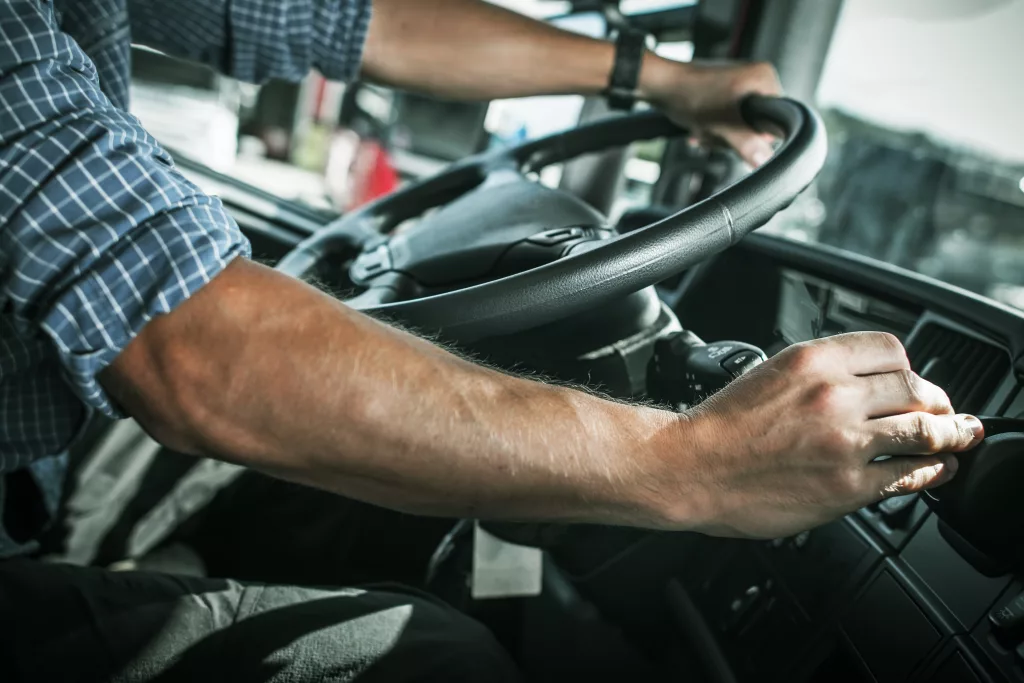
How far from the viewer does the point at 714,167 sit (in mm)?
1477

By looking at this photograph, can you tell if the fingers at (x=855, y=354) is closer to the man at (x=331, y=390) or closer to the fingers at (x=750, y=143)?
the man at (x=331, y=390)

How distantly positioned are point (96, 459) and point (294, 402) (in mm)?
841

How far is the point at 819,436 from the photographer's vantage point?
52 cm

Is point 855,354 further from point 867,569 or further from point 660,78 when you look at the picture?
point 660,78

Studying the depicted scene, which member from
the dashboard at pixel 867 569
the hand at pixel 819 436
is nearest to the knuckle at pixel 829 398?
the hand at pixel 819 436

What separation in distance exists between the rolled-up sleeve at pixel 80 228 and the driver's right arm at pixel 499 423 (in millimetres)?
21

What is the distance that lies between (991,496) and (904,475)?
0.26 feet

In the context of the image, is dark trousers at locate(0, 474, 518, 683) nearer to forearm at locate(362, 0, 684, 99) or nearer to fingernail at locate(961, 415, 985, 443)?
fingernail at locate(961, 415, 985, 443)

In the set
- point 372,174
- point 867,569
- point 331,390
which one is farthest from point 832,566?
point 372,174

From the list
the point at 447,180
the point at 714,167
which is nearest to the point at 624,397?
the point at 447,180

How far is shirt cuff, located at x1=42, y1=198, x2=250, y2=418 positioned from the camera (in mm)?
490

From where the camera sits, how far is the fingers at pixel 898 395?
0.53 m

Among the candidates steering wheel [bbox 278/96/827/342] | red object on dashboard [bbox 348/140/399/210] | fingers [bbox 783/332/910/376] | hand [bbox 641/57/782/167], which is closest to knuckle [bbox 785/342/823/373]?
fingers [bbox 783/332/910/376]

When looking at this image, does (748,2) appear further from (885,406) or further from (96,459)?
(96,459)
